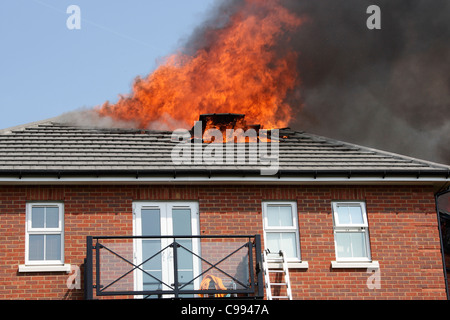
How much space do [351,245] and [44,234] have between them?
21.3 ft

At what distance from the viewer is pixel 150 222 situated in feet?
55.3

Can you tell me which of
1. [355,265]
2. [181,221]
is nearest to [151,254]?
[181,221]

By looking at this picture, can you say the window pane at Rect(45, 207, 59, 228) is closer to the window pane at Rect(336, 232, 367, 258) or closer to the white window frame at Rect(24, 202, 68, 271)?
the white window frame at Rect(24, 202, 68, 271)

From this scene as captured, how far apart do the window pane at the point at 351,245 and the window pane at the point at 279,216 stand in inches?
43.8

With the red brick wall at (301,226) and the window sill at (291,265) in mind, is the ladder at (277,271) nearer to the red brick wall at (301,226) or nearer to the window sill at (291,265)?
the window sill at (291,265)

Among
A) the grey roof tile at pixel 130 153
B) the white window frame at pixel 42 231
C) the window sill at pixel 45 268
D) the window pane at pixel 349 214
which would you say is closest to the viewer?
the window sill at pixel 45 268

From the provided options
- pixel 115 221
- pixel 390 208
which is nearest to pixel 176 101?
pixel 115 221

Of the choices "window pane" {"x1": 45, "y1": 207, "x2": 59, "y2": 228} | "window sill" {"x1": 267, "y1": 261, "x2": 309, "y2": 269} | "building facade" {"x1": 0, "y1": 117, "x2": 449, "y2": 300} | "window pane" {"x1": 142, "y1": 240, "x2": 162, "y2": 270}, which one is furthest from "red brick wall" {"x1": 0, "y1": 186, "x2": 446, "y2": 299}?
"window pane" {"x1": 142, "y1": 240, "x2": 162, "y2": 270}

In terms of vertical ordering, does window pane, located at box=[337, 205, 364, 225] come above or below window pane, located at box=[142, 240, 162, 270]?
above

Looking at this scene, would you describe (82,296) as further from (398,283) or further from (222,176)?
(398,283)

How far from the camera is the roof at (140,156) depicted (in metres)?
16.8

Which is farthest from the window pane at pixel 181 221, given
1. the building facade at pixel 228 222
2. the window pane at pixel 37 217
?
the window pane at pixel 37 217

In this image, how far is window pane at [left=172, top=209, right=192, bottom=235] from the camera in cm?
1684

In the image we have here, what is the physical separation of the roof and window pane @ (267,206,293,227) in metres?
0.85
